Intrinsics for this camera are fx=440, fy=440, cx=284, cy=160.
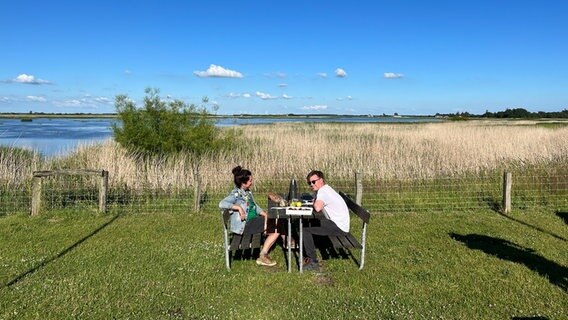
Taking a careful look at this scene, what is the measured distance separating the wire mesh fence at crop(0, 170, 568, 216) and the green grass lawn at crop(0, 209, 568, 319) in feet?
5.12

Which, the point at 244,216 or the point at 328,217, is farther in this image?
the point at 328,217

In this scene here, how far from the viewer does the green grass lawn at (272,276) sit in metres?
4.22

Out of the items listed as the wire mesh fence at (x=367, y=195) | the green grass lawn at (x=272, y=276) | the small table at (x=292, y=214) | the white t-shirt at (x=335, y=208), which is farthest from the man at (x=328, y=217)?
the wire mesh fence at (x=367, y=195)

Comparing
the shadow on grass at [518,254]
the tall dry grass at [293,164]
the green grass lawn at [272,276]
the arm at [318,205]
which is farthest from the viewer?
the tall dry grass at [293,164]

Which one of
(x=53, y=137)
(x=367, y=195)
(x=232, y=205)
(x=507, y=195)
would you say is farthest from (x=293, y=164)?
(x=53, y=137)

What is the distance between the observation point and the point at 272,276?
519 centimetres

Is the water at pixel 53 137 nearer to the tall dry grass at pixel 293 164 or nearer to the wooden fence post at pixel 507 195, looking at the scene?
the tall dry grass at pixel 293 164

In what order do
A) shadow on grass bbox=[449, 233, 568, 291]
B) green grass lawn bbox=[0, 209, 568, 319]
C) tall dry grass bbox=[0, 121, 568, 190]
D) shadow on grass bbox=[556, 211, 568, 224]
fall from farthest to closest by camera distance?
tall dry grass bbox=[0, 121, 568, 190], shadow on grass bbox=[556, 211, 568, 224], shadow on grass bbox=[449, 233, 568, 291], green grass lawn bbox=[0, 209, 568, 319]

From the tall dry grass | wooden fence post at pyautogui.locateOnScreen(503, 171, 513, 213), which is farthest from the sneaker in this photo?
wooden fence post at pyautogui.locateOnScreen(503, 171, 513, 213)

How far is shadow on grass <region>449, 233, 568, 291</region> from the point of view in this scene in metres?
5.09

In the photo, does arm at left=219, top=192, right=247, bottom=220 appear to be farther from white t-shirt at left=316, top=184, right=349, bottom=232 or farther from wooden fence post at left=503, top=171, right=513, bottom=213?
wooden fence post at left=503, top=171, right=513, bottom=213

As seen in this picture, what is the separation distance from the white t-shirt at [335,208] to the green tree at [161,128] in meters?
10.4

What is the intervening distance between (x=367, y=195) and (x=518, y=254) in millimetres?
4523

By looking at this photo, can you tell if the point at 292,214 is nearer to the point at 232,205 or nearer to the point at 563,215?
the point at 232,205
